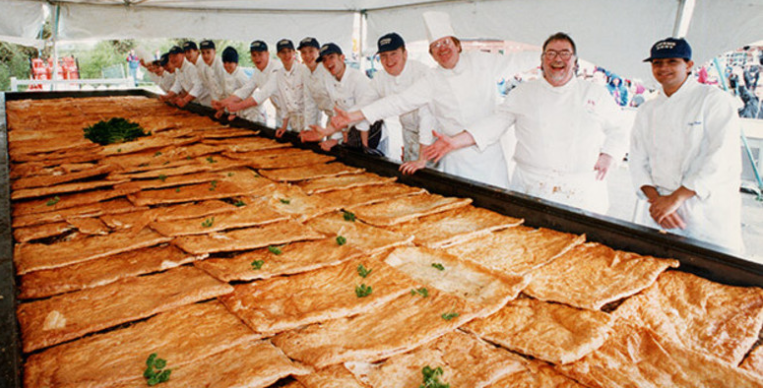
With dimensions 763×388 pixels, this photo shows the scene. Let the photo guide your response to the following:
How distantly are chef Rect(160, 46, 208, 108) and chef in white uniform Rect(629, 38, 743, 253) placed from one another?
6.74 metres

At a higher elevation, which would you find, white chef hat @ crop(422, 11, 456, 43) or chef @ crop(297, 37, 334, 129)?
white chef hat @ crop(422, 11, 456, 43)

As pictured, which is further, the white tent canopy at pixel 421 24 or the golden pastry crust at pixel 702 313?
the white tent canopy at pixel 421 24

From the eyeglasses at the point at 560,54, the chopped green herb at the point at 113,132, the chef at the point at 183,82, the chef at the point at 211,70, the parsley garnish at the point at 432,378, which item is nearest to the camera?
the parsley garnish at the point at 432,378

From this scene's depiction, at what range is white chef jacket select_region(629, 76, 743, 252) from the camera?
296 cm

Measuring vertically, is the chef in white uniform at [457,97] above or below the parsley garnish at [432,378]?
above

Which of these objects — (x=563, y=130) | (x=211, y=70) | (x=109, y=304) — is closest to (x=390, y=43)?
(x=563, y=130)

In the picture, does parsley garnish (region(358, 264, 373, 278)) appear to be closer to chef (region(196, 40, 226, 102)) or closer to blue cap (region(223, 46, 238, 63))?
blue cap (region(223, 46, 238, 63))

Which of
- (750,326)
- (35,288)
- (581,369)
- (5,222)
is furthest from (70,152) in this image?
(750,326)

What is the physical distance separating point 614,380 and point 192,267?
175 centimetres

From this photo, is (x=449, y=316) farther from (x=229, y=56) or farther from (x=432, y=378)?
(x=229, y=56)

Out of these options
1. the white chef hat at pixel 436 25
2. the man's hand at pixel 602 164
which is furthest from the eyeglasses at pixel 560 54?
the white chef hat at pixel 436 25

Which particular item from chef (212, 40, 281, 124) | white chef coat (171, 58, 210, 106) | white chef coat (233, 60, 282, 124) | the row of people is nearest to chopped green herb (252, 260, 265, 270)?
the row of people

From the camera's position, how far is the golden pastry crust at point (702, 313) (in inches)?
66.4

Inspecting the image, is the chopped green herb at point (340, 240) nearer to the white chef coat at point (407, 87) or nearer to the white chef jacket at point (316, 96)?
the white chef coat at point (407, 87)
